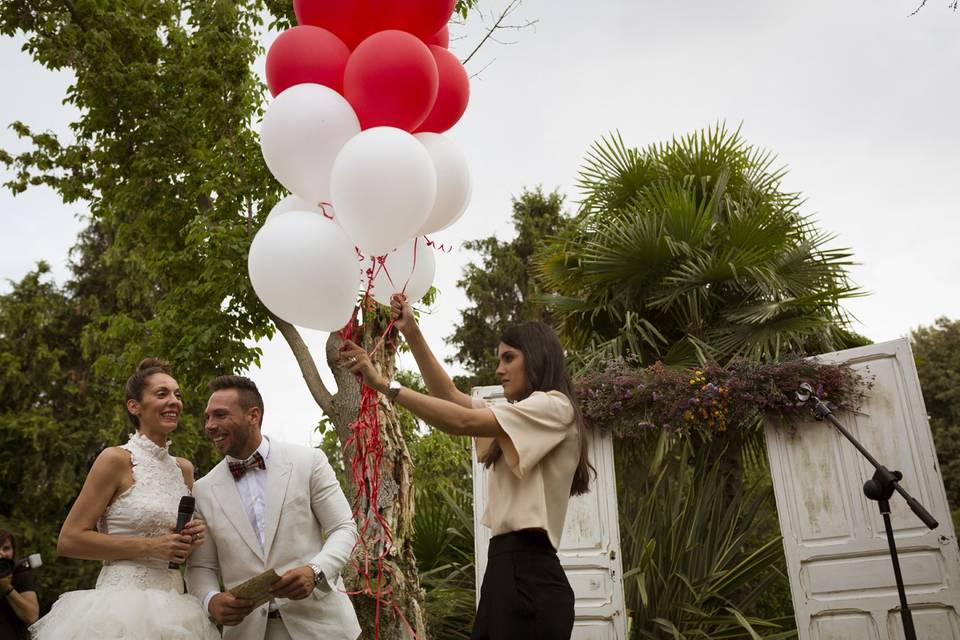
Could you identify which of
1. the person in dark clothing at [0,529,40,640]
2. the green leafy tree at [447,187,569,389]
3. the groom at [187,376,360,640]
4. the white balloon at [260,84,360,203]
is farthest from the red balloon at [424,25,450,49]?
the green leafy tree at [447,187,569,389]

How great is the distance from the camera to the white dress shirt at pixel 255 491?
7.72 ft

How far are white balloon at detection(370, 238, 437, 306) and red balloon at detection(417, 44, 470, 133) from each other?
0.46 metres

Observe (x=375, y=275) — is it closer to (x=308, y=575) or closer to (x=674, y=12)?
(x=308, y=575)

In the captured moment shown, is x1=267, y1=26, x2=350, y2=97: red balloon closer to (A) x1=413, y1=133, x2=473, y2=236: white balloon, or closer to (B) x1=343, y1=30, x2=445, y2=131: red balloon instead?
(B) x1=343, y1=30, x2=445, y2=131: red balloon

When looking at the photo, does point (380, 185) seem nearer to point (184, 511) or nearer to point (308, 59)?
point (308, 59)

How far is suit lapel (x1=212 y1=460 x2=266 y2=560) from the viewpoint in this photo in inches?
89.7

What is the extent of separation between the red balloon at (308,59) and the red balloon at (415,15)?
0.21m

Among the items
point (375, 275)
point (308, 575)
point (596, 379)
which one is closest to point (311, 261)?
point (375, 275)

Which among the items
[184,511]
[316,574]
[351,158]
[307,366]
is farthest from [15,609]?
[351,158]

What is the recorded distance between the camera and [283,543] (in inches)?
90.4

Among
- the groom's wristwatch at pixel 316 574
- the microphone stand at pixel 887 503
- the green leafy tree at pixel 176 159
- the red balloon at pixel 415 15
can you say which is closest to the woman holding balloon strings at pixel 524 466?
the groom's wristwatch at pixel 316 574

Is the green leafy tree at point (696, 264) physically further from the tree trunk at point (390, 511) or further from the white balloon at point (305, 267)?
the white balloon at point (305, 267)

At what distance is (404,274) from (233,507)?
39.9 inches

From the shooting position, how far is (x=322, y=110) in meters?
2.27
